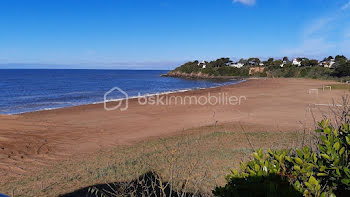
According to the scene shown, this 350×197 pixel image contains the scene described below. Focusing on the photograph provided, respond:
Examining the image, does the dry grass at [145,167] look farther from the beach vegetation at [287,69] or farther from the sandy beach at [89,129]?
the beach vegetation at [287,69]

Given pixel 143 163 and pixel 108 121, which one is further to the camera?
pixel 108 121

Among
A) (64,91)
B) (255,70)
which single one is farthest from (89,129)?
(255,70)

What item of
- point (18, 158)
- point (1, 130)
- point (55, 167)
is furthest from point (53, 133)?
point (55, 167)

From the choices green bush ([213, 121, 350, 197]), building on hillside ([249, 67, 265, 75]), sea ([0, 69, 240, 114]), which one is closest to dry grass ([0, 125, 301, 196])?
green bush ([213, 121, 350, 197])

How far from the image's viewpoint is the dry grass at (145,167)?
475 cm

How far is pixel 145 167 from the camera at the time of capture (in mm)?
5793

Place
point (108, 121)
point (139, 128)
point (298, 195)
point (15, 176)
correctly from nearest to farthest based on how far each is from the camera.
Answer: point (298, 195) < point (15, 176) < point (139, 128) < point (108, 121)

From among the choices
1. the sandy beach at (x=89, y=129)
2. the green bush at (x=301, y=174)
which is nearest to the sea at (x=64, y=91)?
the sandy beach at (x=89, y=129)

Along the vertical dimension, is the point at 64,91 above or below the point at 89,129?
above

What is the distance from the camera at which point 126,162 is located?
632 cm

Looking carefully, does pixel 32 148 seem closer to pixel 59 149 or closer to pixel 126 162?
pixel 59 149

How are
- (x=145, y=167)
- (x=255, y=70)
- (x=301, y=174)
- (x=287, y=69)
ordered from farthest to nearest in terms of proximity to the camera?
(x=255, y=70)
(x=287, y=69)
(x=145, y=167)
(x=301, y=174)

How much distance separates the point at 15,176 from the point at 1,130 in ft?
20.1

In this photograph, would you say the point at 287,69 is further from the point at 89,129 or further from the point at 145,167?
the point at 145,167
